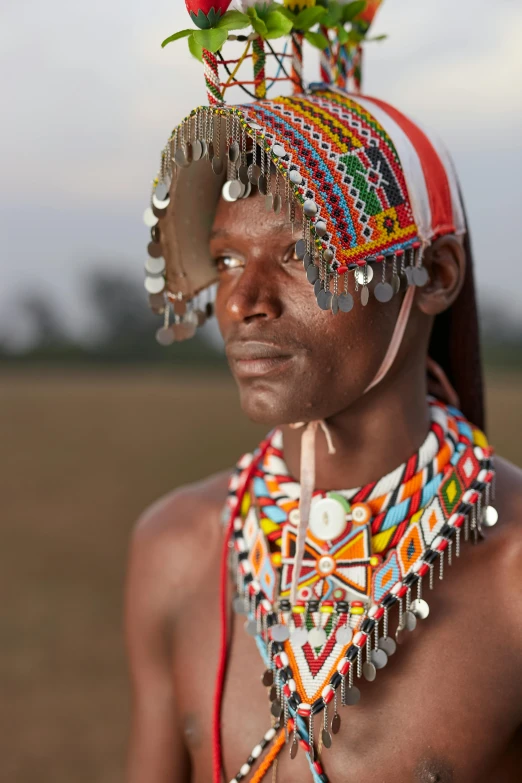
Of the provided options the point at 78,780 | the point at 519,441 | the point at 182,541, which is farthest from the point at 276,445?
the point at 519,441

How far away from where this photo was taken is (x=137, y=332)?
465 inches

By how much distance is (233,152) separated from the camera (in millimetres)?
1978

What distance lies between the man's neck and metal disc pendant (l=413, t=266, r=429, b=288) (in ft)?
0.80

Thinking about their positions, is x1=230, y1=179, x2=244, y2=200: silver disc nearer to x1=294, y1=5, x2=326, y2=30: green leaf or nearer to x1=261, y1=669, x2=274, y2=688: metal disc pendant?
x1=294, y1=5, x2=326, y2=30: green leaf

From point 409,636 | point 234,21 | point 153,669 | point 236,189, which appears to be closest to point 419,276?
point 236,189

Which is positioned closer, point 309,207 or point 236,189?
point 309,207

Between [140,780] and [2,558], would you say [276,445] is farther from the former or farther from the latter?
[2,558]

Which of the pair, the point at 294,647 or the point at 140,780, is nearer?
the point at 294,647

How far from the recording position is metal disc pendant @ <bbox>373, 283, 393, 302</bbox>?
→ 1972 mm

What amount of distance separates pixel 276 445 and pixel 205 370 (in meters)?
11.1

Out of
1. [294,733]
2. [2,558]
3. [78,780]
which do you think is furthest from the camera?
[2,558]

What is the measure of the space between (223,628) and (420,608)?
501 mm

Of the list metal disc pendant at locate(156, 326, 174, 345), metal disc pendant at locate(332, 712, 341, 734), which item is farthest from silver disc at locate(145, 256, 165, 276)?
metal disc pendant at locate(332, 712, 341, 734)

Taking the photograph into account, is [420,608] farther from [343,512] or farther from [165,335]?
[165,335]
